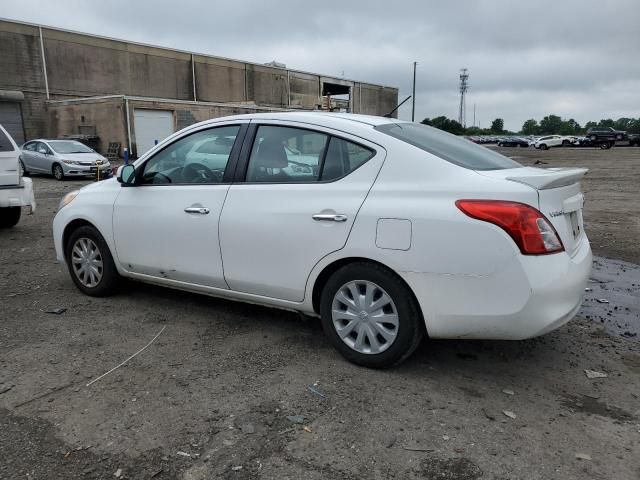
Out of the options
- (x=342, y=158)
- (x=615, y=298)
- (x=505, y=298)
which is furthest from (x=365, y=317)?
(x=615, y=298)

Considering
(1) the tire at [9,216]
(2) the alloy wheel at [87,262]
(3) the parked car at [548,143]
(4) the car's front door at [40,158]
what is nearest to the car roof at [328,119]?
(2) the alloy wheel at [87,262]

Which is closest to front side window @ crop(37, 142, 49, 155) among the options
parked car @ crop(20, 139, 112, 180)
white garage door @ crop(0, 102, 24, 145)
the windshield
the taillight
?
parked car @ crop(20, 139, 112, 180)

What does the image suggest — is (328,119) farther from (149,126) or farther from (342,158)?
(149,126)

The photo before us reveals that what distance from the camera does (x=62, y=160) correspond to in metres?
18.2

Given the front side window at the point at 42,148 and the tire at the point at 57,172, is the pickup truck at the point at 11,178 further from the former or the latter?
the front side window at the point at 42,148

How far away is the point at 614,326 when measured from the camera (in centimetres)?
433

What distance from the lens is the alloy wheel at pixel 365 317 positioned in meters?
3.32

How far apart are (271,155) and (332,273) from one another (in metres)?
1.03

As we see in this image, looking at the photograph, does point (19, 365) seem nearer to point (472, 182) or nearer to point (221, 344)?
point (221, 344)

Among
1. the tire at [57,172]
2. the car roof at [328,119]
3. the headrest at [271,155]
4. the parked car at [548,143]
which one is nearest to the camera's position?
the car roof at [328,119]

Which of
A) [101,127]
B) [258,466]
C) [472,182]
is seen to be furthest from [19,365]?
[101,127]

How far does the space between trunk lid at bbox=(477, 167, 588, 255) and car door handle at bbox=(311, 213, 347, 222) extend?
89 cm

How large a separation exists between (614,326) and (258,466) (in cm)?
329

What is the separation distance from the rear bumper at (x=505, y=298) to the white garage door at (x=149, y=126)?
28.0 meters
